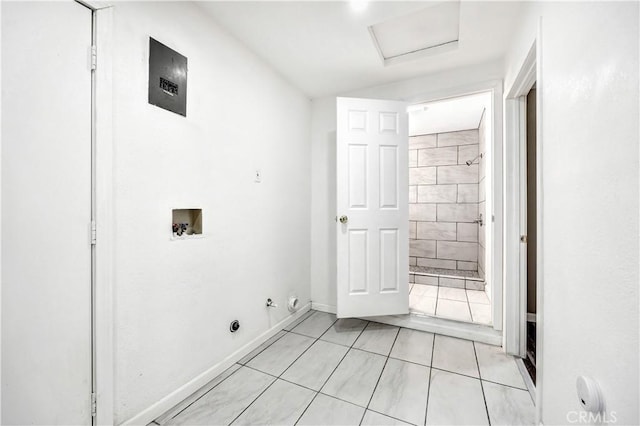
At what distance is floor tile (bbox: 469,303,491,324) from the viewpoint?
2389mm

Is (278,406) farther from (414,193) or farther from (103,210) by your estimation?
(414,193)

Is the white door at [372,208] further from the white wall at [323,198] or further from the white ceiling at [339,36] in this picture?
the white wall at [323,198]

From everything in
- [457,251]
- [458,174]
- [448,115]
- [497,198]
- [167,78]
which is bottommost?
[457,251]

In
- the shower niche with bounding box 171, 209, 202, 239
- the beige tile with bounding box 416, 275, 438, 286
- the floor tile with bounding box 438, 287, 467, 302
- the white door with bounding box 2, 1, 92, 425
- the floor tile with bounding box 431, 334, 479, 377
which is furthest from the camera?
the beige tile with bounding box 416, 275, 438, 286

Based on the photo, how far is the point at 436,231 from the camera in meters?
4.43

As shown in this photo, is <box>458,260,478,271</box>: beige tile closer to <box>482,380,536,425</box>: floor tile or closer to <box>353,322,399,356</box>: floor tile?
<box>353,322,399,356</box>: floor tile

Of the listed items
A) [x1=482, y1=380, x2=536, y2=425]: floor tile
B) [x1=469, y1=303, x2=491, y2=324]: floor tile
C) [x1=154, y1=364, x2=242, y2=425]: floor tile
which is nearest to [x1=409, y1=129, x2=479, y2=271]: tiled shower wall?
[x1=469, y1=303, x2=491, y2=324]: floor tile

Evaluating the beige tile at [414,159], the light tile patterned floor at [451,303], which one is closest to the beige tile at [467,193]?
the beige tile at [414,159]

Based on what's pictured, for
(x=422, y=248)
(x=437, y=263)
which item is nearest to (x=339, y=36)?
(x=422, y=248)

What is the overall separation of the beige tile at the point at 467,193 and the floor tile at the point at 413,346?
2614 mm

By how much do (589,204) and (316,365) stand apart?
1787mm

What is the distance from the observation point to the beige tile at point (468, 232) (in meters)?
4.13

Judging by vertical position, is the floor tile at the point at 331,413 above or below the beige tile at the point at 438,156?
below

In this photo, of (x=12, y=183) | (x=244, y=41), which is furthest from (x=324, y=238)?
(x=12, y=183)
